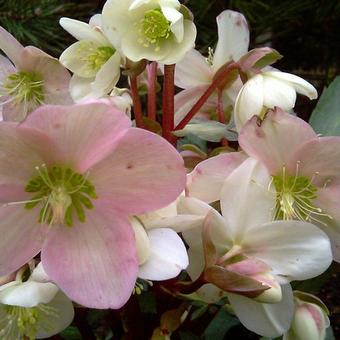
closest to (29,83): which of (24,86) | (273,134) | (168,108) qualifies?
(24,86)

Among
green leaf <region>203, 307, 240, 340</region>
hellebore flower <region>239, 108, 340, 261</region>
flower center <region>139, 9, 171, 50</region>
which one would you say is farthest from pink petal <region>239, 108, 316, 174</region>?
green leaf <region>203, 307, 240, 340</region>

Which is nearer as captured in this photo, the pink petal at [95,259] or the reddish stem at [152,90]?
the pink petal at [95,259]

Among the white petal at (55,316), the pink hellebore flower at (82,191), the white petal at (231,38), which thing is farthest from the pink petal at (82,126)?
the white petal at (231,38)

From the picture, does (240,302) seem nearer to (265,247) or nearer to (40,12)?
(265,247)

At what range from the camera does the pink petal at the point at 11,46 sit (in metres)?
0.51

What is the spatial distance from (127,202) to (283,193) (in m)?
0.11

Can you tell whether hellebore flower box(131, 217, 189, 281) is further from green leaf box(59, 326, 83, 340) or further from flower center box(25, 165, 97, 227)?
green leaf box(59, 326, 83, 340)

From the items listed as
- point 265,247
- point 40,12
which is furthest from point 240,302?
point 40,12

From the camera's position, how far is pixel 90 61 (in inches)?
20.8

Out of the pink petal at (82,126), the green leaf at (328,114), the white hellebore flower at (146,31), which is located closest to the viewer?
the pink petal at (82,126)

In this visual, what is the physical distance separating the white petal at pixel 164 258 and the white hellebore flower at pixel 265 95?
104mm

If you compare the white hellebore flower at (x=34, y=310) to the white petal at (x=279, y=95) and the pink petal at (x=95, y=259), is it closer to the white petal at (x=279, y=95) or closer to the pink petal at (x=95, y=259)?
the pink petal at (x=95, y=259)

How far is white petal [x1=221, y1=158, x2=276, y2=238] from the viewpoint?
0.43 meters

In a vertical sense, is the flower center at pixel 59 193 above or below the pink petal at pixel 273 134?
below
